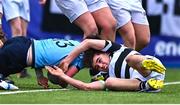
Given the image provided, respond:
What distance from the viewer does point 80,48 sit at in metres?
7.46

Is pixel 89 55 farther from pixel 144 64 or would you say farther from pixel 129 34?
pixel 129 34

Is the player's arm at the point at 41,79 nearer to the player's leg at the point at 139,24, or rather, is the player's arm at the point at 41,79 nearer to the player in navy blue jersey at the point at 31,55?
the player in navy blue jersey at the point at 31,55

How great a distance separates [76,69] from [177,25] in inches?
294

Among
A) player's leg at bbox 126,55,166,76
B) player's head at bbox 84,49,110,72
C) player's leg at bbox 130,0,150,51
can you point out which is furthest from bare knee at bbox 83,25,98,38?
player's leg at bbox 130,0,150,51

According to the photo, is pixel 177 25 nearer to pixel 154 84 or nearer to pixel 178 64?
pixel 178 64

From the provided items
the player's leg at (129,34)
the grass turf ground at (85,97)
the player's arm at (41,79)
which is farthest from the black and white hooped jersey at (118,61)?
the player's leg at (129,34)

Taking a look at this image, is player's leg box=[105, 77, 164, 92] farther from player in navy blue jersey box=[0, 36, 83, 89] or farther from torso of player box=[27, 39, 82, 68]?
torso of player box=[27, 39, 82, 68]

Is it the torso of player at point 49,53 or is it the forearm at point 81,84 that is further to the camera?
the torso of player at point 49,53

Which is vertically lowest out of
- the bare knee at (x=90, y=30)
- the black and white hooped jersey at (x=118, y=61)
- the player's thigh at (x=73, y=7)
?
the black and white hooped jersey at (x=118, y=61)

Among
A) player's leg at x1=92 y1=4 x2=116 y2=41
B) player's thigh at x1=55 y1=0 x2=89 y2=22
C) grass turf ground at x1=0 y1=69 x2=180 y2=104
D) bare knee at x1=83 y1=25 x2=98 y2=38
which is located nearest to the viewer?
grass turf ground at x1=0 y1=69 x2=180 y2=104

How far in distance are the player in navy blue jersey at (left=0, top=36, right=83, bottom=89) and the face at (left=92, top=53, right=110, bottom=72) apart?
0.19 metres

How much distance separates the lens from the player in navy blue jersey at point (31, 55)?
24.6ft

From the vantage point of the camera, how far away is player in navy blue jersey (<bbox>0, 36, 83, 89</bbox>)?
24.6ft

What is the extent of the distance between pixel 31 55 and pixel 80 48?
53 centimetres
